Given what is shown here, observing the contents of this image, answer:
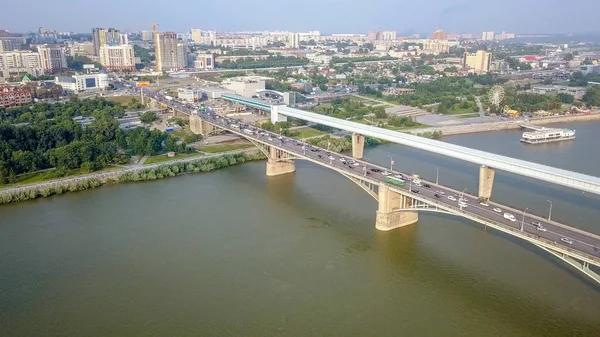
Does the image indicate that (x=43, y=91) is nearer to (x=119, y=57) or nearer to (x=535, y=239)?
(x=119, y=57)

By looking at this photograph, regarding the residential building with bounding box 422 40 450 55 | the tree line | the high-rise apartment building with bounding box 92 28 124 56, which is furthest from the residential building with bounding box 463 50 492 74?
the high-rise apartment building with bounding box 92 28 124 56

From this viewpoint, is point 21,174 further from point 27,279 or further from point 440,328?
point 440,328

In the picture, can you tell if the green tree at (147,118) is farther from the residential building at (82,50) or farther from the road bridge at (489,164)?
the residential building at (82,50)

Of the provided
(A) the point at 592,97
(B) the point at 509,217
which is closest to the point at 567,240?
(B) the point at 509,217

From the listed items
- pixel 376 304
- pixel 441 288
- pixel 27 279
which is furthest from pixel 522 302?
pixel 27 279

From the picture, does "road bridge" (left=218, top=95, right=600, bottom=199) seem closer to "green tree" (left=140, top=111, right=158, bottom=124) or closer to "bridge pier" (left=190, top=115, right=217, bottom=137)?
"bridge pier" (left=190, top=115, right=217, bottom=137)

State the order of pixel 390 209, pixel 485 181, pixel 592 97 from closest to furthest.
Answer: pixel 485 181 → pixel 390 209 → pixel 592 97
